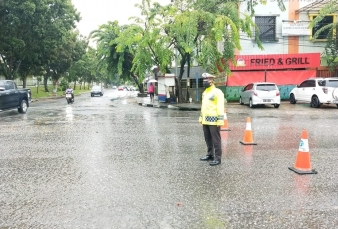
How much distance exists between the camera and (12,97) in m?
18.0

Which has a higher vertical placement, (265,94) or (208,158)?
(265,94)

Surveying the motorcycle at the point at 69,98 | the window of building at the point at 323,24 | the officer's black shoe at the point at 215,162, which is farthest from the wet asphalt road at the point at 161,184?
the window of building at the point at 323,24

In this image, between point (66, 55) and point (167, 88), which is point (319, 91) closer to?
point (167, 88)

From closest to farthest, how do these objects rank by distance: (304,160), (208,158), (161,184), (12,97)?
(161,184)
(304,160)
(208,158)
(12,97)

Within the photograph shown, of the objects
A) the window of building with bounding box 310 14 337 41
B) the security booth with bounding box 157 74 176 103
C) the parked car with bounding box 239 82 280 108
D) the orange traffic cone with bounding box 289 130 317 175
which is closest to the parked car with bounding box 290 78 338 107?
the parked car with bounding box 239 82 280 108

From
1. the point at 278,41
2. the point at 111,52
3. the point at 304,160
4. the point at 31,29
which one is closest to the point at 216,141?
the point at 304,160

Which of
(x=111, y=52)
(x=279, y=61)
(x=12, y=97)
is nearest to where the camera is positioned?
(x=12, y=97)

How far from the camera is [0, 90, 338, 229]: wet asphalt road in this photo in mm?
4094

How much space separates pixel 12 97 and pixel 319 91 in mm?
17057

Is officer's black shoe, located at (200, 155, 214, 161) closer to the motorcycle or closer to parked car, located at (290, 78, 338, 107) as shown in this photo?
parked car, located at (290, 78, 338, 107)

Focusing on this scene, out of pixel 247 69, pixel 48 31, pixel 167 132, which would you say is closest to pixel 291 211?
pixel 167 132

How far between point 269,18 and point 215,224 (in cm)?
2611

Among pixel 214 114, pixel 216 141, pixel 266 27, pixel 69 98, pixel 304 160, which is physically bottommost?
pixel 304 160

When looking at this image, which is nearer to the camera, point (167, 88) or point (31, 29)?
point (167, 88)
